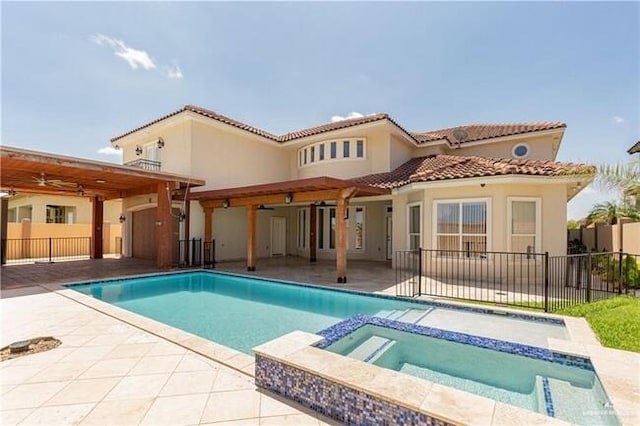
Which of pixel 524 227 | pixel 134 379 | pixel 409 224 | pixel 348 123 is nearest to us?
pixel 134 379

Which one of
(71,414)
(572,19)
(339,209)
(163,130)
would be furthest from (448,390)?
(163,130)

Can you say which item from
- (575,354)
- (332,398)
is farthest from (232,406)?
(575,354)

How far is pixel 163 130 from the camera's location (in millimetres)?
17969

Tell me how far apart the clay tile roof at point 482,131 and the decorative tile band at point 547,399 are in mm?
15882

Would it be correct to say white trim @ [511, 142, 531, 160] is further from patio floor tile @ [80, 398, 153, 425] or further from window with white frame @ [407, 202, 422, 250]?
patio floor tile @ [80, 398, 153, 425]

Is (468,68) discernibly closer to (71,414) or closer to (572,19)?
(572,19)

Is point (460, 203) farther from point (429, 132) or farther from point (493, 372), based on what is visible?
point (429, 132)

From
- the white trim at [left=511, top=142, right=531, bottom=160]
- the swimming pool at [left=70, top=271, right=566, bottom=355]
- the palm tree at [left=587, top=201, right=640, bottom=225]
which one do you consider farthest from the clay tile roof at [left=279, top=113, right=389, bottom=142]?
the palm tree at [left=587, top=201, right=640, bottom=225]

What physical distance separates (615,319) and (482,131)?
55.9 feet

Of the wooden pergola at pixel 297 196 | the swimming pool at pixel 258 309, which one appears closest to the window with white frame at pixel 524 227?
the wooden pergola at pixel 297 196

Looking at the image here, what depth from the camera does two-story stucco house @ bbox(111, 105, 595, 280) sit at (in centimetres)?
1168

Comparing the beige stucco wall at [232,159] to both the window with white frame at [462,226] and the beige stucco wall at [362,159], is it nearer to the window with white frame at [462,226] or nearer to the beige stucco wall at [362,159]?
the beige stucco wall at [362,159]

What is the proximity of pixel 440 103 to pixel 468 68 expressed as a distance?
4703 mm

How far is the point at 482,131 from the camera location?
68.9 feet
